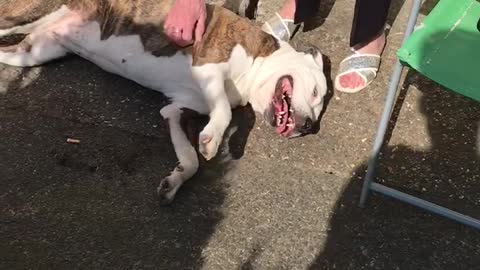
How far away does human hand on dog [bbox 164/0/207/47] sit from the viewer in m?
3.27

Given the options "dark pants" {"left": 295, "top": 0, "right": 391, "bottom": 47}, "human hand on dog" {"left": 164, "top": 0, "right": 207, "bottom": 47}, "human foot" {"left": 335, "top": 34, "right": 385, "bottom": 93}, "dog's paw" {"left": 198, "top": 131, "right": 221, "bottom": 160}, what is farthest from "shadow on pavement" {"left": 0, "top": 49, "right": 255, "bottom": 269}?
"dark pants" {"left": 295, "top": 0, "right": 391, "bottom": 47}

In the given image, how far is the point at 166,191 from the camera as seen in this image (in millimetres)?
2916

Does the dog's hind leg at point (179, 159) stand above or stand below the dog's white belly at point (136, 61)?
below

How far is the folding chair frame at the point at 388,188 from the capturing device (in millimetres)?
2666

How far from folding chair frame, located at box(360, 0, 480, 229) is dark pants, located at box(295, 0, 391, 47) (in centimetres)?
84

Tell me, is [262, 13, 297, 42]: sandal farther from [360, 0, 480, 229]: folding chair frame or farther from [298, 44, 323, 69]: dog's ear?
[360, 0, 480, 229]: folding chair frame

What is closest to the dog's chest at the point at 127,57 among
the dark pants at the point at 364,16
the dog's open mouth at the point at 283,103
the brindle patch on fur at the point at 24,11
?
the brindle patch on fur at the point at 24,11

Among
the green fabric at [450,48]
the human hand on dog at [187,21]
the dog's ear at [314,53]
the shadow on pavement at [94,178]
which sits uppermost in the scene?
the green fabric at [450,48]

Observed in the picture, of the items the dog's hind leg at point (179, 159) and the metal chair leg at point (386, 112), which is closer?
the metal chair leg at point (386, 112)

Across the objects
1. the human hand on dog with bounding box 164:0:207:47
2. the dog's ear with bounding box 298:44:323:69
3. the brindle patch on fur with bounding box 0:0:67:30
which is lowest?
the dog's ear with bounding box 298:44:323:69

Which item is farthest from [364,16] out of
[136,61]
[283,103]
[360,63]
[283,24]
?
[136,61]

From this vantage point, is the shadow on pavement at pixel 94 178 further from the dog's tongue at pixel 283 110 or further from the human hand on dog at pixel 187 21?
the human hand on dog at pixel 187 21

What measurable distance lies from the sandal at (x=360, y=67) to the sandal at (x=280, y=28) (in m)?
0.35

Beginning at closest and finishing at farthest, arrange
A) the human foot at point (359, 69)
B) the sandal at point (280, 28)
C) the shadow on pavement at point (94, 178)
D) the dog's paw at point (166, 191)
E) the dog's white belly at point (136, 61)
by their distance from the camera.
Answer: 1. the shadow on pavement at point (94, 178)
2. the dog's paw at point (166, 191)
3. the dog's white belly at point (136, 61)
4. the human foot at point (359, 69)
5. the sandal at point (280, 28)
